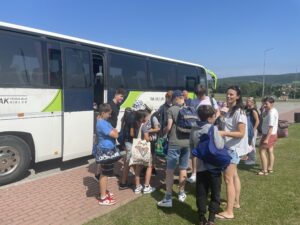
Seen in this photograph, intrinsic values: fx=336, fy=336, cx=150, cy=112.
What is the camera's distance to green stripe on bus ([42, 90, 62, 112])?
24.6 feet

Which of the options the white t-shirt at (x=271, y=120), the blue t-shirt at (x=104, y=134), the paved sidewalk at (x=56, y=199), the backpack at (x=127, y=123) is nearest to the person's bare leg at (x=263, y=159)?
the white t-shirt at (x=271, y=120)

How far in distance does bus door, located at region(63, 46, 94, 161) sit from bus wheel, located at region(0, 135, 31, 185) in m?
1.00

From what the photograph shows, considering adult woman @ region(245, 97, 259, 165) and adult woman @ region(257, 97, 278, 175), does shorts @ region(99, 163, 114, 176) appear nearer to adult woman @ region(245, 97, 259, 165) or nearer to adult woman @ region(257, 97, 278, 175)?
adult woman @ region(257, 97, 278, 175)

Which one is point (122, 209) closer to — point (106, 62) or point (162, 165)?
point (162, 165)

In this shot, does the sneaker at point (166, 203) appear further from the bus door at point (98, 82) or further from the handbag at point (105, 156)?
the bus door at point (98, 82)

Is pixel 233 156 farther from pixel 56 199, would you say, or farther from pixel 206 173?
pixel 56 199

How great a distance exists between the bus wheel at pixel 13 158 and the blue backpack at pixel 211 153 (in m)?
4.11

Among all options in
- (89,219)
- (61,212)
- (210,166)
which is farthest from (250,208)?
(61,212)

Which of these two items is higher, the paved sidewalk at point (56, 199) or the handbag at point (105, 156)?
the handbag at point (105, 156)

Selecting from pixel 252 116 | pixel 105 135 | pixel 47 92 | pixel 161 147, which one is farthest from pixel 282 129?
pixel 105 135

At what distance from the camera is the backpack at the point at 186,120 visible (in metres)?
5.43

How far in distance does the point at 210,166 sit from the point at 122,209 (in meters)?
1.70

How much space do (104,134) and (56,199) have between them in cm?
157

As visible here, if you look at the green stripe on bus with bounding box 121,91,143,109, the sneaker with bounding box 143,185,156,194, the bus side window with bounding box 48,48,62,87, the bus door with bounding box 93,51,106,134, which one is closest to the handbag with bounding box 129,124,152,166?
the sneaker with bounding box 143,185,156,194
